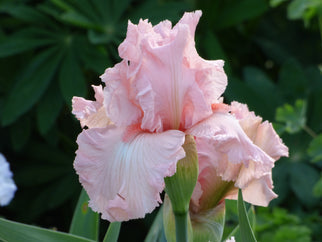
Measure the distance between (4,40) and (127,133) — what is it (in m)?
1.16

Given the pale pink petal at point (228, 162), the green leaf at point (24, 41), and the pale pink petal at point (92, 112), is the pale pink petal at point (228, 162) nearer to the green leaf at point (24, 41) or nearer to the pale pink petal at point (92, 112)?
the pale pink petal at point (92, 112)

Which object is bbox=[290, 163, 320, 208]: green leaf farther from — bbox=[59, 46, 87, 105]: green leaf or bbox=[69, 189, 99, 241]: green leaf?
bbox=[69, 189, 99, 241]: green leaf

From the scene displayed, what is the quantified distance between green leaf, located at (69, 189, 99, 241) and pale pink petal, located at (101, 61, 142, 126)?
23cm

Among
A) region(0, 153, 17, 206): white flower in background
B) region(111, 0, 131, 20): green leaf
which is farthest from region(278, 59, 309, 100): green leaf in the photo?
region(0, 153, 17, 206): white flower in background

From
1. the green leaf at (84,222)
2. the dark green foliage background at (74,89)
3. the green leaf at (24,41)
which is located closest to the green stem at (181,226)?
the green leaf at (84,222)

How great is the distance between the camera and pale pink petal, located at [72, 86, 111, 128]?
428 millimetres

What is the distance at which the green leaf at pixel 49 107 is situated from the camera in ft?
4.53

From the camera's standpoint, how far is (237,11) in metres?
1.72

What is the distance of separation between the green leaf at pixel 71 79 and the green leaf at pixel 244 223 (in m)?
0.94

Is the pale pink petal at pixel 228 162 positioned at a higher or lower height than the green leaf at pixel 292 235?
higher

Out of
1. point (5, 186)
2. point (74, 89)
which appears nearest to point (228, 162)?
point (5, 186)

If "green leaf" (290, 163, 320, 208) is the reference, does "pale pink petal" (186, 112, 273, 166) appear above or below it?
above

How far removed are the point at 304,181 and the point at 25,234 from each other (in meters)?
1.10

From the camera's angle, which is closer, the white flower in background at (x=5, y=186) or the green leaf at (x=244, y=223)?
the green leaf at (x=244, y=223)
